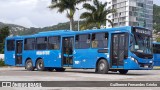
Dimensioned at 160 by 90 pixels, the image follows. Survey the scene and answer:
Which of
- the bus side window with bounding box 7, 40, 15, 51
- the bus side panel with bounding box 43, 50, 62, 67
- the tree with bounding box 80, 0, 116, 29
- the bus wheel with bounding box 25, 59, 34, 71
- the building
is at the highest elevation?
the building

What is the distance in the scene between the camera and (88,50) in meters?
25.4

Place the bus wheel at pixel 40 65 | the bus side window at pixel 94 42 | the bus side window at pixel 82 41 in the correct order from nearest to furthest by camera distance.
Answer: the bus side window at pixel 94 42 < the bus side window at pixel 82 41 < the bus wheel at pixel 40 65

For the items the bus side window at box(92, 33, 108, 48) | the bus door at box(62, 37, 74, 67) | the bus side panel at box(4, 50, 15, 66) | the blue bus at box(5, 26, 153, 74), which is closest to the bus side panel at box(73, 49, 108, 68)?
the blue bus at box(5, 26, 153, 74)

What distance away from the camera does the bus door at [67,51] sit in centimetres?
2698

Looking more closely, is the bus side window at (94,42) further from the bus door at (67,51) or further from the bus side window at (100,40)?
the bus door at (67,51)

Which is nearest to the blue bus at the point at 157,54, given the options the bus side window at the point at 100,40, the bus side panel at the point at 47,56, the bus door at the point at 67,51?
the bus side panel at the point at 47,56

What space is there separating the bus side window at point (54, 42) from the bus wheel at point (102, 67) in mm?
4487

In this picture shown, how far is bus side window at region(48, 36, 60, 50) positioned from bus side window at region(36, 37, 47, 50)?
53 cm

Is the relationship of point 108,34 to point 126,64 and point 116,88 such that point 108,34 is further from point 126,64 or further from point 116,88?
point 116,88

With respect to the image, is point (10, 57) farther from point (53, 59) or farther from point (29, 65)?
Result: point (53, 59)

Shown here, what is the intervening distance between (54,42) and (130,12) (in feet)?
373

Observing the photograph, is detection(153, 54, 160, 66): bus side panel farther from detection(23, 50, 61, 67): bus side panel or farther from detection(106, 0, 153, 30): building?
detection(106, 0, 153, 30): building

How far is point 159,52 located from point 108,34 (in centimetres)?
1674

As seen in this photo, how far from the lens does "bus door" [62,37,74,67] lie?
88.5 ft
